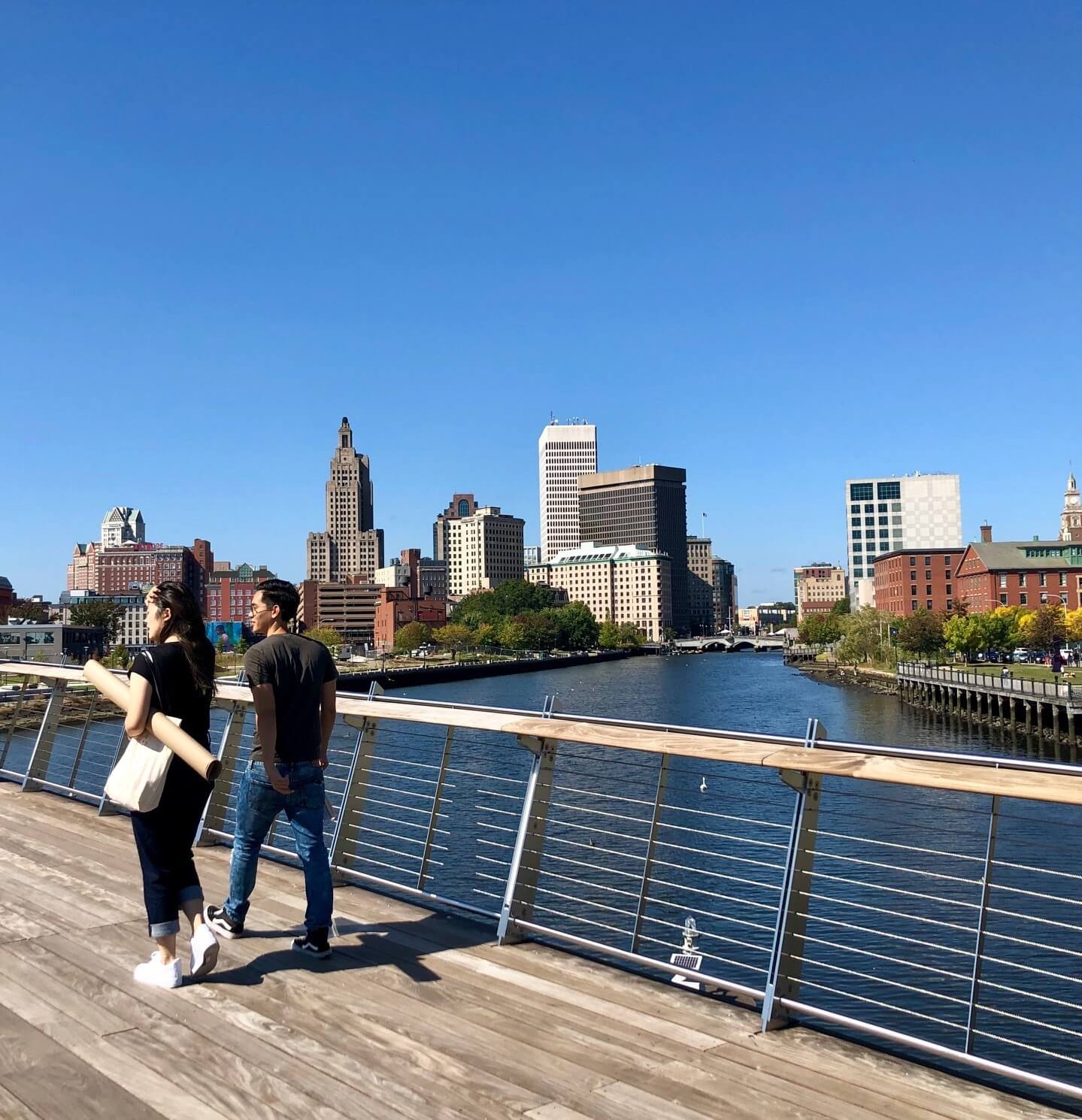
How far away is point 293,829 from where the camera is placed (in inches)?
247

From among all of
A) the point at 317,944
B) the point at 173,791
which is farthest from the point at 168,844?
the point at 317,944

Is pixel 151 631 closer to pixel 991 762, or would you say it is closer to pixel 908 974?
pixel 991 762

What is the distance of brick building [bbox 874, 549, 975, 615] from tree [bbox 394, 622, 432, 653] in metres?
73.5

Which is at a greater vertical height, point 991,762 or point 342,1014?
point 991,762

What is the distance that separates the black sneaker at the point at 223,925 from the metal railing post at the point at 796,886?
313 centimetres

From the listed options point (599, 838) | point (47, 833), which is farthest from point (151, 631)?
point (599, 838)

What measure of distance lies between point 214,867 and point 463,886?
12298 millimetres

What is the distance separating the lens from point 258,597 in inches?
248

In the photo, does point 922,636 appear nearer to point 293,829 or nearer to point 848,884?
point 848,884

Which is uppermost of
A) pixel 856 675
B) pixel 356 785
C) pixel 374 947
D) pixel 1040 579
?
pixel 1040 579

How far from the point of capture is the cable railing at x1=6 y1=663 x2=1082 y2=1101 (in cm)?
504

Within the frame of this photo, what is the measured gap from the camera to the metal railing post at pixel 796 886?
5.11 metres

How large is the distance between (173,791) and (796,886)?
10.4 feet

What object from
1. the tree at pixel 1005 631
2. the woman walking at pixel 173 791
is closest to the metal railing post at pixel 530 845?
the woman walking at pixel 173 791
